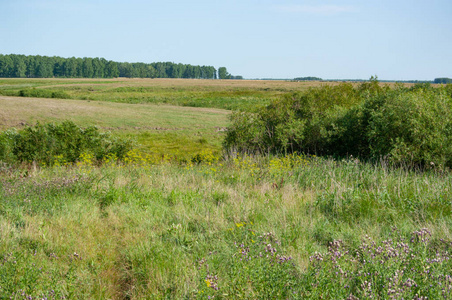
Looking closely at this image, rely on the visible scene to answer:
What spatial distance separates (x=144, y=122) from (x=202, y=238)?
1268 inches

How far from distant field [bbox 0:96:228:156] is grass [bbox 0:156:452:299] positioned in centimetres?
1658

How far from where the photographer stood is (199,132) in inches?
1282

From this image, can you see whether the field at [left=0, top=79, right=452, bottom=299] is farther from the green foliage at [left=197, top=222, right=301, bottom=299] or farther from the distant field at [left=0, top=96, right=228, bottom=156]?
the distant field at [left=0, top=96, right=228, bottom=156]

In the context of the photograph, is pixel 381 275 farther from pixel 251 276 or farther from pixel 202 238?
pixel 202 238

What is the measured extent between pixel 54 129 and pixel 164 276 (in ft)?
50.3

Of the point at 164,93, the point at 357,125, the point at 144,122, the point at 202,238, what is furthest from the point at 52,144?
the point at 164,93

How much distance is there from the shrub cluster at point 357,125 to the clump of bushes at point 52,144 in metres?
7.24

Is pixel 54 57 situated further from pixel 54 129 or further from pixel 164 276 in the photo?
pixel 164 276

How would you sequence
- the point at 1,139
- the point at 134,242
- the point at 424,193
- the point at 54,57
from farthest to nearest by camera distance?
the point at 54,57
the point at 1,139
the point at 424,193
the point at 134,242

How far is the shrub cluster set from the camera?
15.0m

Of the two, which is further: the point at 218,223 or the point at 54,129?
the point at 54,129

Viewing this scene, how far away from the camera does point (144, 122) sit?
36.2 m

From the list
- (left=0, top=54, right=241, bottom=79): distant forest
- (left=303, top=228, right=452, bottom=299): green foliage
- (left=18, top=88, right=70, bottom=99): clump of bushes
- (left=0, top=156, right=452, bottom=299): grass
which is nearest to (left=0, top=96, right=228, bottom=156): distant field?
(left=18, top=88, right=70, bottom=99): clump of bushes

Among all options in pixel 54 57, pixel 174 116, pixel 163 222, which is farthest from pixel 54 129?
pixel 54 57
